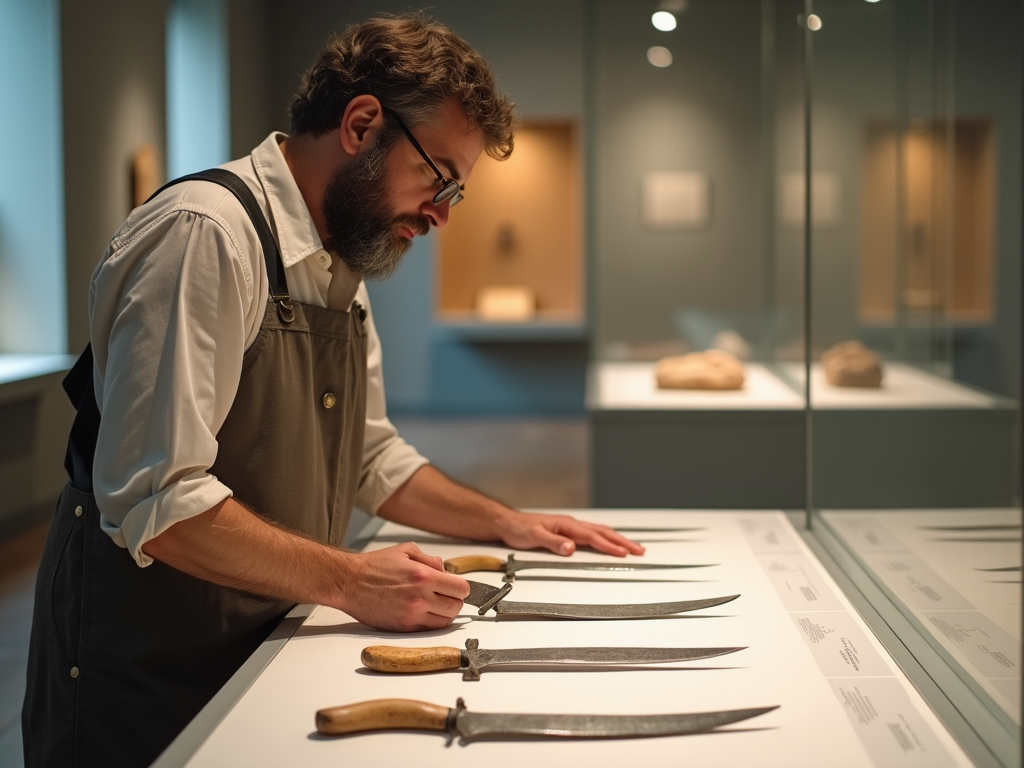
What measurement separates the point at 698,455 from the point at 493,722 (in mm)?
3092

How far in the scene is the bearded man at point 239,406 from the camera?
135 cm

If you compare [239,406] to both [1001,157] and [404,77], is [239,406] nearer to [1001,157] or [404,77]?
[404,77]

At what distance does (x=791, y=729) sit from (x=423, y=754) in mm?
390

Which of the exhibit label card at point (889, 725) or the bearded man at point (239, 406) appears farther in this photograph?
the bearded man at point (239, 406)

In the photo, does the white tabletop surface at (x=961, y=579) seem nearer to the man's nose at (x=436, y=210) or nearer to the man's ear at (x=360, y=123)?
the man's nose at (x=436, y=210)

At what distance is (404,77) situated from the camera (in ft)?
5.26

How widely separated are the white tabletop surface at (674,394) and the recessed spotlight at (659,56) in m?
1.48

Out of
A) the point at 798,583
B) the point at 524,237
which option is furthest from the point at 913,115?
the point at 524,237

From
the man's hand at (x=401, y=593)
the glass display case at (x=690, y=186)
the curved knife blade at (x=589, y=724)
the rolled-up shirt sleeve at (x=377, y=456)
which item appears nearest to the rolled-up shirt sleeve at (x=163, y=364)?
the man's hand at (x=401, y=593)

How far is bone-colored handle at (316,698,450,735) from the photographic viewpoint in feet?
3.65

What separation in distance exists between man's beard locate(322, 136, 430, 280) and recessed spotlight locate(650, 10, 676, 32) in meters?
3.93

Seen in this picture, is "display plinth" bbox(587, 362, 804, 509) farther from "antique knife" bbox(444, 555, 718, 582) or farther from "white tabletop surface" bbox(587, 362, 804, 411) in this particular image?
"antique knife" bbox(444, 555, 718, 582)

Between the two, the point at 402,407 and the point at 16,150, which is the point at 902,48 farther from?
the point at 402,407

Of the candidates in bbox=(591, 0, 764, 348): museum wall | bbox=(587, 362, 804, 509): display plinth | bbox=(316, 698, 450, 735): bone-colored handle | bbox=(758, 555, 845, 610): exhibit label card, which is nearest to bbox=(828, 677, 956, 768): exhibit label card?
bbox=(758, 555, 845, 610): exhibit label card
